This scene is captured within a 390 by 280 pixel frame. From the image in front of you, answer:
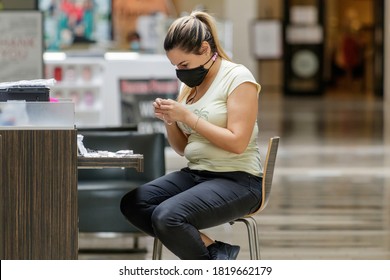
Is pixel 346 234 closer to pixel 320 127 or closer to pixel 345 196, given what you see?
pixel 345 196

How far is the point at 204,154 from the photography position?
4328 mm

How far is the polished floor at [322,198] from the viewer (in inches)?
251

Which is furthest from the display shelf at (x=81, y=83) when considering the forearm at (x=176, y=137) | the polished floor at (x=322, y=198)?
the forearm at (x=176, y=137)

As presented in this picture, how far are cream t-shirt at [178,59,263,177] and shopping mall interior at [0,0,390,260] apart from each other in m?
1.60

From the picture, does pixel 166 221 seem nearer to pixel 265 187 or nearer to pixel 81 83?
pixel 265 187

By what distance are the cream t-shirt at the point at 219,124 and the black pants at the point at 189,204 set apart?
0.03m

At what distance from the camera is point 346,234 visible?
6.87 meters

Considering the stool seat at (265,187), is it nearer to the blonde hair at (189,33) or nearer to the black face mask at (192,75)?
the black face mask at (192,75)

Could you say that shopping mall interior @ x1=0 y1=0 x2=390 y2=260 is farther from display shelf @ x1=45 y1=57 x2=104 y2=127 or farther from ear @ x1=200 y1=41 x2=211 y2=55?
ear @ x1=200 y1=41 x2=211 y2=55

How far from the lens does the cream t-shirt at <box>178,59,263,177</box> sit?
4.29 m

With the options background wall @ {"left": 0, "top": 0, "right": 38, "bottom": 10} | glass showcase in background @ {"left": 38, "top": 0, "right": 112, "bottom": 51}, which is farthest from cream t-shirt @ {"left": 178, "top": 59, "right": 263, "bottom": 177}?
glass showcase in background @ {"left": 38, "top": 0, "right": 112, "bottom": 51}

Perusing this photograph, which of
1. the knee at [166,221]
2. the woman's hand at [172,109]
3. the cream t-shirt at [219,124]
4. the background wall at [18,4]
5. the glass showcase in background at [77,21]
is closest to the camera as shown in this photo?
the knee at [166,221]
